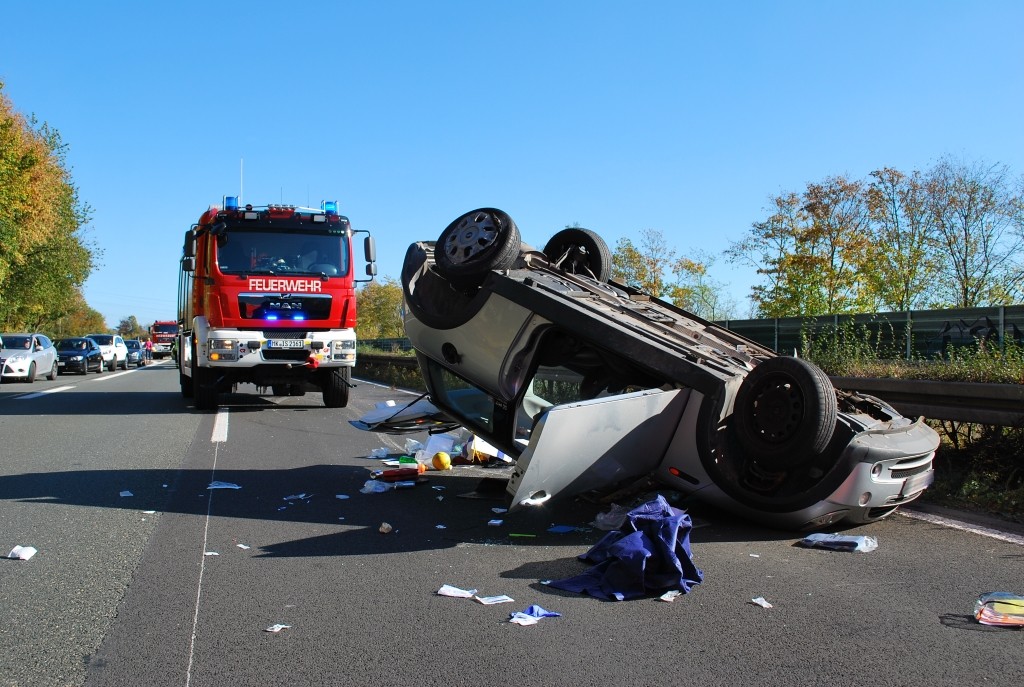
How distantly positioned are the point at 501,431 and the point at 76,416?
936cm

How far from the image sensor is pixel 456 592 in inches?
161

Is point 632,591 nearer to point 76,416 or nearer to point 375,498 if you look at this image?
point 375,498

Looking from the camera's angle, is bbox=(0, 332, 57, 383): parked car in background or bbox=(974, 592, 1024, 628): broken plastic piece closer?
bbox=(974, 592, 1024, 628): broken plastic piece

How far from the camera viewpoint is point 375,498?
645 cm

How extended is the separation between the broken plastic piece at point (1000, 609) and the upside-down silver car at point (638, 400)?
0.96 meters

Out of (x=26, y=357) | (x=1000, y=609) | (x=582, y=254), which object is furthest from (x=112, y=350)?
(x=1000, y=609)

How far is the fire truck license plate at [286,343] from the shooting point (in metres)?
12.9

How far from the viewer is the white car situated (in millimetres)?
37812

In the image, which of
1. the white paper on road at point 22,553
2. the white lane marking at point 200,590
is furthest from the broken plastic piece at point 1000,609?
the white paper on road at point 22,553

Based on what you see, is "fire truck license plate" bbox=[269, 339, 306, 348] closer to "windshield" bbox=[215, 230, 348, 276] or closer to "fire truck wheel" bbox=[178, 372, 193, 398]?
"windshield" bbox=[215, 230, 348, 276]

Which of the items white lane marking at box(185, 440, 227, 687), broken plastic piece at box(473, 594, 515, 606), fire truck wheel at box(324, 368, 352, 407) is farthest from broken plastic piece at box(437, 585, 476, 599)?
fire truck wheel at box(324, 368, 352, 407)

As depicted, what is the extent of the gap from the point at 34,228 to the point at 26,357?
16289 mm

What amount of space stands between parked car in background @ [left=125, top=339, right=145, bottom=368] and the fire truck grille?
3519 cm

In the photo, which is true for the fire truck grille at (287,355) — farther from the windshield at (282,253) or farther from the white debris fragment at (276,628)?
the white debris fragment at (276,628)
